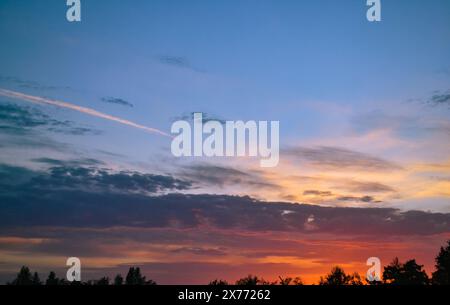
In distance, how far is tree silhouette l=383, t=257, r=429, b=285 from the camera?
85.5m

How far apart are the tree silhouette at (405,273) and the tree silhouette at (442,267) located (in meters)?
3.06

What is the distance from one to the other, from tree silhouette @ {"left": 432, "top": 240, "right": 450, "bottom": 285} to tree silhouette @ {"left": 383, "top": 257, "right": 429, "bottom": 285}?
10.0 ft

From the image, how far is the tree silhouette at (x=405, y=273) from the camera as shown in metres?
85.5

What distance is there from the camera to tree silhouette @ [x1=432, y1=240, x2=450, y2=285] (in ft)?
265

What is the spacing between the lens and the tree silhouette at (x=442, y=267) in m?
80.8

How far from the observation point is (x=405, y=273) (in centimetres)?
8775

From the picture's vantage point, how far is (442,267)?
82.9 metres

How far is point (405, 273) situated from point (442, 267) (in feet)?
23.3
